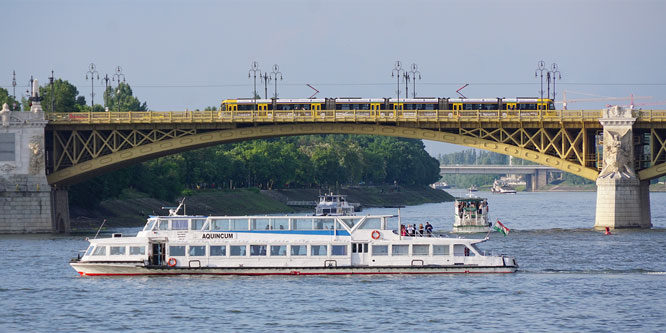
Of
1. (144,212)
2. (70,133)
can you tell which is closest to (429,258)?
(70,133)

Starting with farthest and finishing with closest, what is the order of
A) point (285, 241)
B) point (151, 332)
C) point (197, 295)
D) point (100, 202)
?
point (100, 202)
point (285, 241)
point (197, 295)
point (151, 332)

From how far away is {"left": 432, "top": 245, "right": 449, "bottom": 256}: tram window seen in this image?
61.1 m

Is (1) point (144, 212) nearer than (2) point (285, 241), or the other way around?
(2) point (285, 241)

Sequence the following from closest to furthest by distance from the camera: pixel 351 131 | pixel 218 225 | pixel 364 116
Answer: pixel 218 225
pixel 364 116
pixel 351 131

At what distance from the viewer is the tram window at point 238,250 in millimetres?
61094

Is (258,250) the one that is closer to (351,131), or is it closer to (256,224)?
(256,224)

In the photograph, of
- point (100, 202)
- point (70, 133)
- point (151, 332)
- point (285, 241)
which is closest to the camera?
point (151, 332)

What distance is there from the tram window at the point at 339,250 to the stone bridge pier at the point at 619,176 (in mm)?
41162

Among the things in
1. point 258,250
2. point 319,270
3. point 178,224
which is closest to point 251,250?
Answer: point 258,250

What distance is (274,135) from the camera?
101 metres

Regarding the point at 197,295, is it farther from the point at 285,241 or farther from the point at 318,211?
the point at 318,211

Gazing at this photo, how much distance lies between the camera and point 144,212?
431ft

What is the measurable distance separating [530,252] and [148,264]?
1148 inches

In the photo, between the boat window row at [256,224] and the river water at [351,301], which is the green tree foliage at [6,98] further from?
the boat window row at [256,224]
